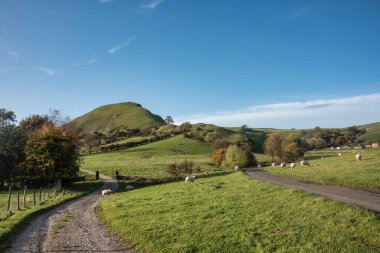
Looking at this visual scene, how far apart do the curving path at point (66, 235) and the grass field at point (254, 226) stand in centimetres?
92

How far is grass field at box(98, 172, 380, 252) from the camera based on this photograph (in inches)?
561

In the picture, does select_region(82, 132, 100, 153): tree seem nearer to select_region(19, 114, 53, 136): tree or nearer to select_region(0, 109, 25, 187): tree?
select_region(19, 114, 53, 136): tree

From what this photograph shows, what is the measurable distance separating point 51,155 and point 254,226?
135 ft

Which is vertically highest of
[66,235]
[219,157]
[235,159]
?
[219,157]

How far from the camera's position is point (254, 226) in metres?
17.3

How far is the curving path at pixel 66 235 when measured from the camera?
16.8 m

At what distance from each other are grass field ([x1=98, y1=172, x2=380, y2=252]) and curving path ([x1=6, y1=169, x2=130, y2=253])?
3.02ft

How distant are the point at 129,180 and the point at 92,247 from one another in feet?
147

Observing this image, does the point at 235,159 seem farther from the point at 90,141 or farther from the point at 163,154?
the point at 90,141

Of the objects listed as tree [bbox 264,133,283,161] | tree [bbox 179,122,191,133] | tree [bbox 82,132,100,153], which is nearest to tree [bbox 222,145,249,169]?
tree [bbox 264,133,283,161]

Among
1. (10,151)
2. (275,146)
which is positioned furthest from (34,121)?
(275,146)

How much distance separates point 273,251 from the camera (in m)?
13.8

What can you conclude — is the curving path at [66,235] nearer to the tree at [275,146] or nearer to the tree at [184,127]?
the tree at [275,146]

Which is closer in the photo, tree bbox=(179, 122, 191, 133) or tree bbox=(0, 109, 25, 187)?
tree bbox=(0, 109, 25, 187)
